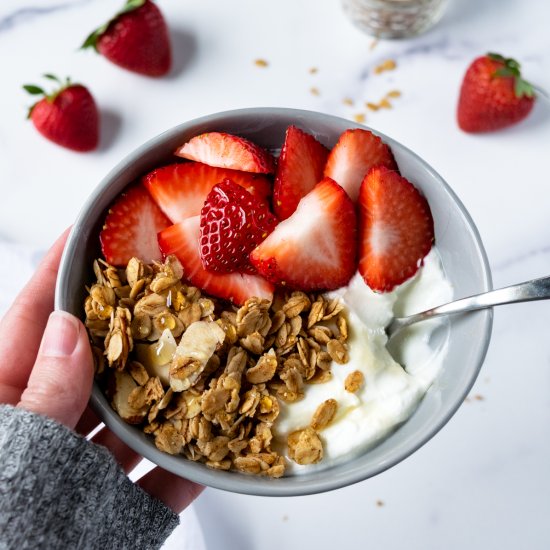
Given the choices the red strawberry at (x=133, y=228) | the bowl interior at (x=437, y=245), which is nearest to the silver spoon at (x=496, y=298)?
the bowl interior at (x=437, y=245)

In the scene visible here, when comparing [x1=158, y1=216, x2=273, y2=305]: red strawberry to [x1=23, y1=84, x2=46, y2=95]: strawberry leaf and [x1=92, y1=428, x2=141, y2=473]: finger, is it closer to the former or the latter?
[x1=92, y1=428, x2=141, y2=473]: finger

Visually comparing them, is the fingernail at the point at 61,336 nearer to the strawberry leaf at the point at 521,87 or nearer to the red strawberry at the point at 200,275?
the red strawberry at the point at 200,275

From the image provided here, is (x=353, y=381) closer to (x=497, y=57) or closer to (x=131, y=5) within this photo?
(x=497, y=57)

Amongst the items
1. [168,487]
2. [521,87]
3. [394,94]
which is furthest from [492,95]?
[168,487]

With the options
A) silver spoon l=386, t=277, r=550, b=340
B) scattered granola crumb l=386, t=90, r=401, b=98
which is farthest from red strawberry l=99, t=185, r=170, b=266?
scattered granola crumb l=386, t=90, r=401, b=98

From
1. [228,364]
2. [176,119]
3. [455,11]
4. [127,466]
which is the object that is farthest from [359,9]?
[127,466]

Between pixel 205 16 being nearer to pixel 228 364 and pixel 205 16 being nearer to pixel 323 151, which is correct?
pixel 323 151
